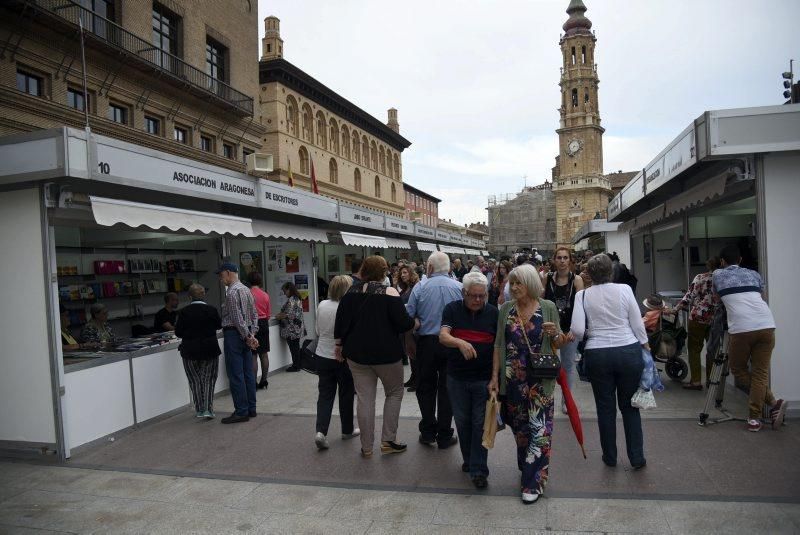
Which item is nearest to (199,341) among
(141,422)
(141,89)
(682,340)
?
(141,422)

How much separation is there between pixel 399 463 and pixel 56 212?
418 centimetres

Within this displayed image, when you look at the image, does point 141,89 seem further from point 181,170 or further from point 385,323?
point 385,323

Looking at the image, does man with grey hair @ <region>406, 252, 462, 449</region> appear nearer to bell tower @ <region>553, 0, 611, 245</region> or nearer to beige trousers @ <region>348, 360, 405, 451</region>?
beige trousers @ <region>348, 360, 405, 451</region>

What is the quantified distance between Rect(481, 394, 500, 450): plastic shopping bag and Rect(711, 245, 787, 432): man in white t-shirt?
296cm

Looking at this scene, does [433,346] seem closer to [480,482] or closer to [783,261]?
[480,482]

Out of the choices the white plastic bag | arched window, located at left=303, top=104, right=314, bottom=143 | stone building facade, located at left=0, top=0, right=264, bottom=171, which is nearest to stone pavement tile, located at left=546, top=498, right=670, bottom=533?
the white plastic bag

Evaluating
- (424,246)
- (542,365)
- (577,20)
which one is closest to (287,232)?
(542,365)

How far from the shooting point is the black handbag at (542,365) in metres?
4.08

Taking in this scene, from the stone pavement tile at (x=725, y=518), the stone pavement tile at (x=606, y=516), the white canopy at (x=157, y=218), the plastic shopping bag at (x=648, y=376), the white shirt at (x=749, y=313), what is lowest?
the stone pavement tile at (x=606, y=516)

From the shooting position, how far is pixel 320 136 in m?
45.3

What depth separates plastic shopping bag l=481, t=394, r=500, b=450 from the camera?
13.5 ft

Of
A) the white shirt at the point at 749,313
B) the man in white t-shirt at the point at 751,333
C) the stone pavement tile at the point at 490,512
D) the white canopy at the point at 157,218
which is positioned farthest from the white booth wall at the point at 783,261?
the white canopy at the point at 157,218

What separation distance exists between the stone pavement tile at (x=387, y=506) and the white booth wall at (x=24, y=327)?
3.30m

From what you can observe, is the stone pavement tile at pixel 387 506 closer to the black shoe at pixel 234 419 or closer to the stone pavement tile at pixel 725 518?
the stone pavement tile at pixel 725 518
